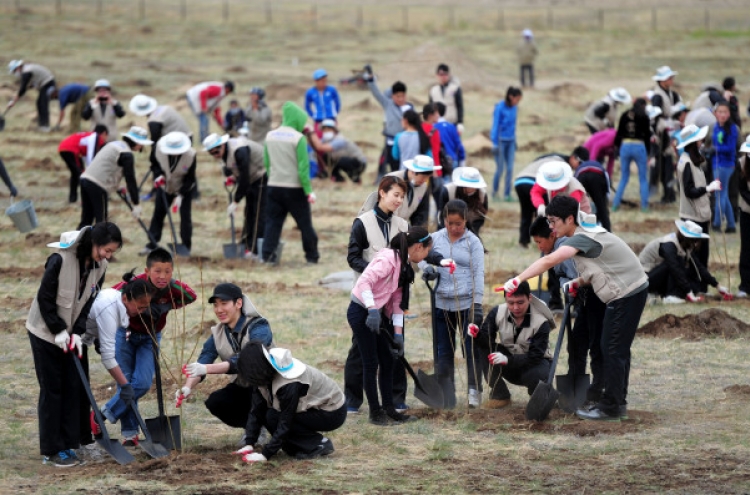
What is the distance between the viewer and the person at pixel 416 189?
33.2ft

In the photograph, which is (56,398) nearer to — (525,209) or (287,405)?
(287,405)

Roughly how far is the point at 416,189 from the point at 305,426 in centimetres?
381

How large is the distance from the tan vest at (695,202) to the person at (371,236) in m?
4.76

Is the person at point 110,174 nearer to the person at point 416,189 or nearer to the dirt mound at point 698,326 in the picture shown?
the person at point 416,189

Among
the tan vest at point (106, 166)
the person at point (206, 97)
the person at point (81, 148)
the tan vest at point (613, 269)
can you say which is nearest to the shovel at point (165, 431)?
the tan vest at point (613, 269)

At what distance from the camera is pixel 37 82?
982 inches

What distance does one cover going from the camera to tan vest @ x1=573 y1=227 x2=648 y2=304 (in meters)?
7.86

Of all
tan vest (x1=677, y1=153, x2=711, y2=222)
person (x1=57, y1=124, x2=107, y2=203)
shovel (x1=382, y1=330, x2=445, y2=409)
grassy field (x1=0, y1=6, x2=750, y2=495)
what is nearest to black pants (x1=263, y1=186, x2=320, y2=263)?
grassy field (x1=0, y1=6, x2=750, y2=495)

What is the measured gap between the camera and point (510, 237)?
1612 centimetres

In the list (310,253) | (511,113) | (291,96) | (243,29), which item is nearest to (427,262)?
(310,253)

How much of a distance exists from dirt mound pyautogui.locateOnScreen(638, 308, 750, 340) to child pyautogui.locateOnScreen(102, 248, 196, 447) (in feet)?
16.9

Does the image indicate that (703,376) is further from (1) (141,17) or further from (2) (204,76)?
(1) (141,17)

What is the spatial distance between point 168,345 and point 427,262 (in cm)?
328

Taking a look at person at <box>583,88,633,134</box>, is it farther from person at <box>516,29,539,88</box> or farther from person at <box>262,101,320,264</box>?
person at <box>516,29,539,88</box>
